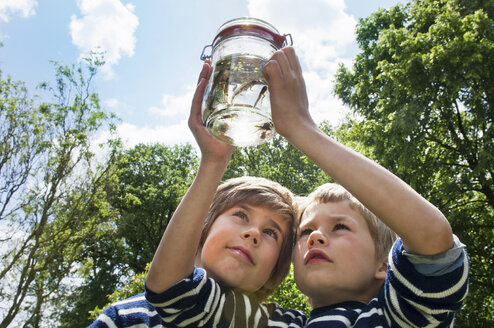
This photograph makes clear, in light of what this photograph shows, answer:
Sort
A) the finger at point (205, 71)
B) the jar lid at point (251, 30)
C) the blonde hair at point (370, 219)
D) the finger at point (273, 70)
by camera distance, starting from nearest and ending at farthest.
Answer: the finger at point (273, 70)
the jar lid at point (251, 30)
the finger at point (205, 71)
the blonde hair at point (370, 219)

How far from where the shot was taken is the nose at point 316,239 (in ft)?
5.32

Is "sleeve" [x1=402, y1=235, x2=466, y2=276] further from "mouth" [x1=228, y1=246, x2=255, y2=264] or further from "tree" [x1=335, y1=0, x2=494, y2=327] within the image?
"tree" [x1=335, y1=0, x2=494, y2=327]

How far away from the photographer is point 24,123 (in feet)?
35.1

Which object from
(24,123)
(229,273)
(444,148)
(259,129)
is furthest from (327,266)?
(24,123)

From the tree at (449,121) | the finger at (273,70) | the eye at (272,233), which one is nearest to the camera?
the finger at (273,70)

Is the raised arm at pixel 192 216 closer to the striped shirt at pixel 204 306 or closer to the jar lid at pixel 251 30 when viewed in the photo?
the striped shirt at pixel 204 306

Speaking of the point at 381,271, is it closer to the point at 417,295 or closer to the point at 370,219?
the point at 370,219

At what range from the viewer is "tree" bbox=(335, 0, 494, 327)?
829 cm

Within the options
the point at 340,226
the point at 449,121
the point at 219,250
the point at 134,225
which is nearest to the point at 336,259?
the point at 340,226

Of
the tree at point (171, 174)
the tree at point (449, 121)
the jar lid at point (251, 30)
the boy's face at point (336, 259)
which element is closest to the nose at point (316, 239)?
the boy's face at point (336, 259)

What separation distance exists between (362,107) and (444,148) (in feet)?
10.4

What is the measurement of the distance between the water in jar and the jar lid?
122mm

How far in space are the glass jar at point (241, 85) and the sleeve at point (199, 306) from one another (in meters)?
0.63

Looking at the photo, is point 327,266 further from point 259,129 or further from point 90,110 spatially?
point 90,110
